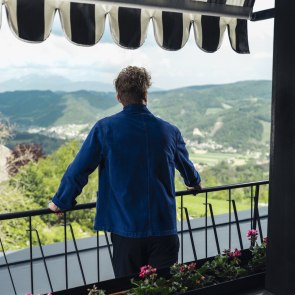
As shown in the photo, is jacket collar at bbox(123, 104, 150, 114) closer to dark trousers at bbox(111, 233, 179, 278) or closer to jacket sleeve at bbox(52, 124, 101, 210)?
jacket sleeve at bbox(52, 124, 101, 210)

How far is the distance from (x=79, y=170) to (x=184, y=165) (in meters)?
0.56

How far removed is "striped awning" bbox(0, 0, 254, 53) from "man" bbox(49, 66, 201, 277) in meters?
0.44

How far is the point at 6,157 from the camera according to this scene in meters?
27.0

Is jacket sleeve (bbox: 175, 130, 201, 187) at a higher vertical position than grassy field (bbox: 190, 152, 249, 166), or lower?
higher

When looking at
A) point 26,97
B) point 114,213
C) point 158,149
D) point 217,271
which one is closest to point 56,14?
point 158,149

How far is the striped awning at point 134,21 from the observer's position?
2133mm

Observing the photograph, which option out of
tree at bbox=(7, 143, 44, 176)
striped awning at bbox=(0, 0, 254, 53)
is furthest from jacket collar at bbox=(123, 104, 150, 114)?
tree at bbox=(7, 143, 44, 176)

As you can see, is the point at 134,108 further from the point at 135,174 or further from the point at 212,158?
the point at 212,158

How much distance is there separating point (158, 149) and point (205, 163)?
1307 inches

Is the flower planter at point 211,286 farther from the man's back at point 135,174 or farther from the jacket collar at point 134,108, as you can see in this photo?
the jacket collar at point 134,108

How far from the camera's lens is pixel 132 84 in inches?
79.9

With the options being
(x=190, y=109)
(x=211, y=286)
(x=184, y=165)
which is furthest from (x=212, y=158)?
(x=211, y=286)

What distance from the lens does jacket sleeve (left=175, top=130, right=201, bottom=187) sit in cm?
218

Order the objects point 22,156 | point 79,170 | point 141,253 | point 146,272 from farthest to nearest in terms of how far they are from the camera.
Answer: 1. point 22,156
2. point 141,253
3. point 79,170
4. point 146,272
